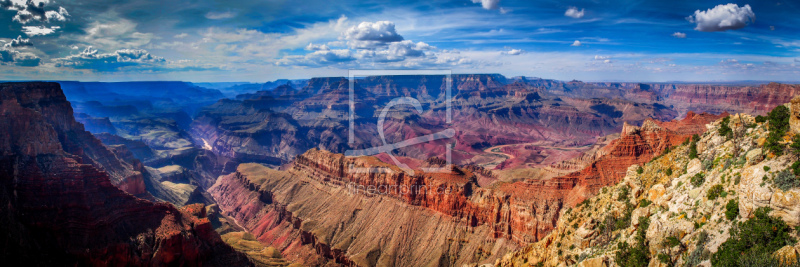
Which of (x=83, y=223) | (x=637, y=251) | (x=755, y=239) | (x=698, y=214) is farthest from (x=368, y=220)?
(x=755, y=239)

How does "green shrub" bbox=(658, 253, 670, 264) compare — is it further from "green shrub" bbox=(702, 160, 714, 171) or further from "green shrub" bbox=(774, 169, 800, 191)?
"green shrub" bbox=(702, 160, 714, 171)

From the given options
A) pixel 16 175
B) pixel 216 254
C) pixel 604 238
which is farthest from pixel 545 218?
pixel 16 175

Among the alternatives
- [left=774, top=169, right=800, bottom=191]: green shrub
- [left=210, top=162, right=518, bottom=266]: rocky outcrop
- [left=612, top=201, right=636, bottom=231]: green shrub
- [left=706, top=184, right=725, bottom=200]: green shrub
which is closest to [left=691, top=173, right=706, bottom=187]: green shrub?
[left=706, top=184, right=725, bottom=200]: green shrub

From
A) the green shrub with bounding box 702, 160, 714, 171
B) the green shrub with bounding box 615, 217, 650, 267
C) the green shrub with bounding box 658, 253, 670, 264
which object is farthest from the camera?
the green shrub with bounding box 702, 160, 714, 171

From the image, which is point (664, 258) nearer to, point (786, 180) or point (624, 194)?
point (786, 180)

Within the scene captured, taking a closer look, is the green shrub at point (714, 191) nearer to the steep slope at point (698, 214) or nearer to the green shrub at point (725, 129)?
the steep slope at point (698, 214)

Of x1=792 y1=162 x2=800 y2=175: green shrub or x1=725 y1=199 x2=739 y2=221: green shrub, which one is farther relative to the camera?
x1=725 y1=199 x2=739 y2=221: green shrub

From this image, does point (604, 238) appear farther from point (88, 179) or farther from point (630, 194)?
point (88, 179)
